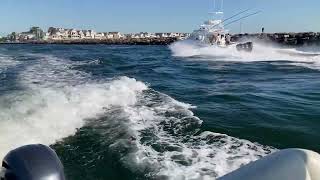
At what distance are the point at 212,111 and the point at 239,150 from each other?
10.3ft

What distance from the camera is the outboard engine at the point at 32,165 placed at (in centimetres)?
285

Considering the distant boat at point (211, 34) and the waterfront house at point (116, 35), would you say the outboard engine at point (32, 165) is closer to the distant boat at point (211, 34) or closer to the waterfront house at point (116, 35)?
the distant boat at point (211, 34)

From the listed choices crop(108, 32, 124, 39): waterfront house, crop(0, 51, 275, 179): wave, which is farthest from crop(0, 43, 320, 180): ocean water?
crop(108, 32, 124, 39): waterfront house

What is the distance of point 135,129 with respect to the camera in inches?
293

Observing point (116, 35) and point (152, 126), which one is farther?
point (116, 35)

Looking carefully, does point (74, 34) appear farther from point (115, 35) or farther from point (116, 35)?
point (116, 35)

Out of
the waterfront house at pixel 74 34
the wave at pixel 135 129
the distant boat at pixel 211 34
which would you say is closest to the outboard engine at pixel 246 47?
the distant boat at pixel 211 34

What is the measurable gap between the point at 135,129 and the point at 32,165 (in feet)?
15.0

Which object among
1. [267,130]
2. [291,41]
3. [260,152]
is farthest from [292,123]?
[291,41]

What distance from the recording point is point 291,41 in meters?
65.3

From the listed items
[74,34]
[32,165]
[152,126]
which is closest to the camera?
[32,165]

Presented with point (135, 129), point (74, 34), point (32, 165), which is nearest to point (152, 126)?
point (135, 129)

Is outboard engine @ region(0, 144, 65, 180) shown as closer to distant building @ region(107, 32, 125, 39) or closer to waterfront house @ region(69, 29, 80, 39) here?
distant building @ region(107, 32, 125, 39)

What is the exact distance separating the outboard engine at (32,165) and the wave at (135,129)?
8.42 ft
